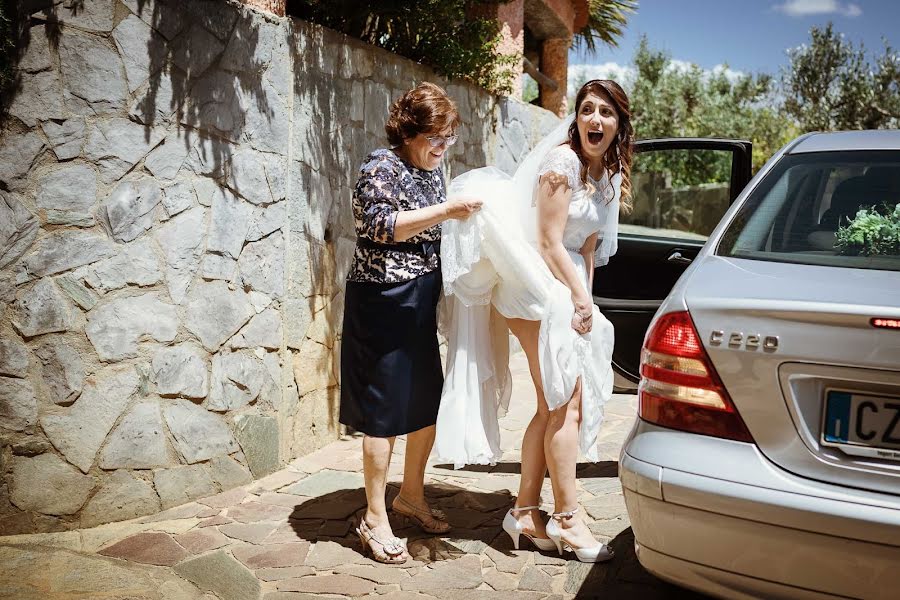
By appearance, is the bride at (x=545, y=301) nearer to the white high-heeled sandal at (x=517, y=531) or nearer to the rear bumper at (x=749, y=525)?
the white high-heeled sandal at (x=517, y=531)

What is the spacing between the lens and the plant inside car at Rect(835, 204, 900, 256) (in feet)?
9.33

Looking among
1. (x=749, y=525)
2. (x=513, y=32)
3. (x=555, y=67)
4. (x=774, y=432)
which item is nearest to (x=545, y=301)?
Result: (x=774, y=432)

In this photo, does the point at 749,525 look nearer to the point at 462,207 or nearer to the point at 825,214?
the point at 825,214

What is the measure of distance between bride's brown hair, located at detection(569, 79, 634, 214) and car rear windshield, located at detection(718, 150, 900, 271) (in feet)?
2.37

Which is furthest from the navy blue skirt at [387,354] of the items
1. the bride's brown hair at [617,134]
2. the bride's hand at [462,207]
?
the bride's brown hair at [617,134]

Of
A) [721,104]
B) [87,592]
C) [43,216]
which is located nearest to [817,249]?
[87,592]

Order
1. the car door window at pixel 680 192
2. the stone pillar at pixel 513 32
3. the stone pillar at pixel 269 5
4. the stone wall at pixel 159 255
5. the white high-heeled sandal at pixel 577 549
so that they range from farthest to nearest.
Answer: the car door window at pixel 680 192 < the stone pillar at pixel 513 32 < the stone pillar at pixel 269 5 < the stone wall at pixel 159 255 < the white high-heeled sandal at pixel 577 549

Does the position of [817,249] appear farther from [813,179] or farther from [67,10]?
[67,10]

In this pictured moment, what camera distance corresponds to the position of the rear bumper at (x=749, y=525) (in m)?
2.14

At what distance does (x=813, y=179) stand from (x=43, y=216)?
3.29 metres

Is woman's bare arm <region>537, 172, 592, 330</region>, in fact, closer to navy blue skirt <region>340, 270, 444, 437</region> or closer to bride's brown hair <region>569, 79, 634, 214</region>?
bride's brown hair <region>569, 79, 634, 214</region>

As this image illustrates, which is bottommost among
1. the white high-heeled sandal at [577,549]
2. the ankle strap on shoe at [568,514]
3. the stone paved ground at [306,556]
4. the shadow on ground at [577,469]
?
the stone paved ground at [306,556]

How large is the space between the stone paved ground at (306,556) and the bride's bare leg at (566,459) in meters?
0.13

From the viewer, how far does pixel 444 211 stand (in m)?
3.57
